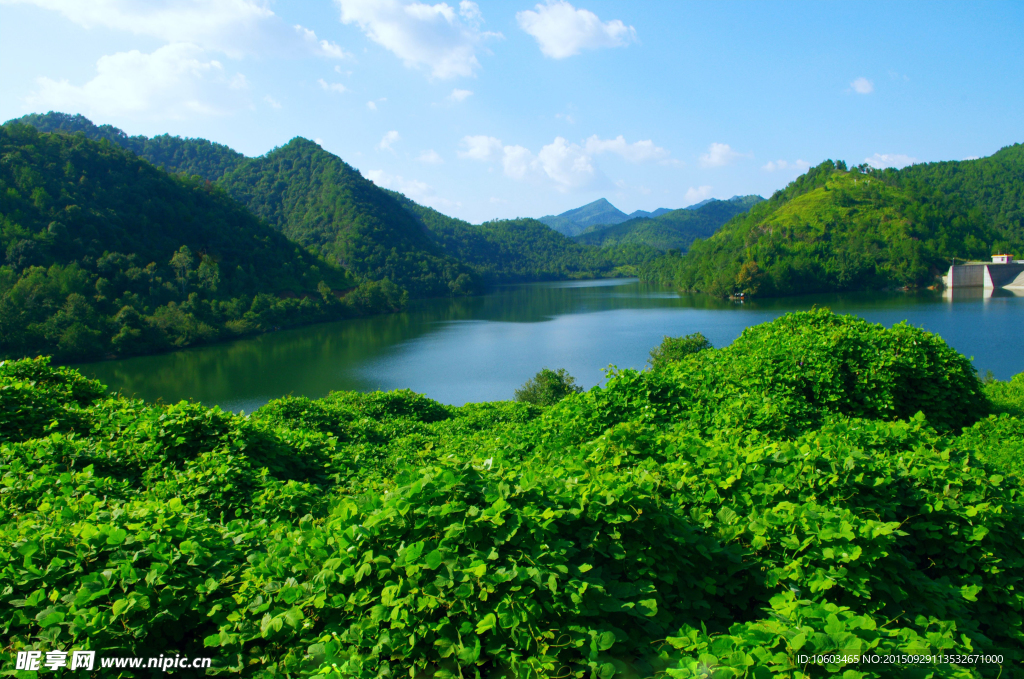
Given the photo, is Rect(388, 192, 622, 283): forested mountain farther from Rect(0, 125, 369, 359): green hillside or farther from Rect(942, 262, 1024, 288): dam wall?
Rect(942, 262, 1024, 288): dam wall

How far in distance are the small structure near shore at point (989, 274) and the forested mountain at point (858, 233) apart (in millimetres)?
5974

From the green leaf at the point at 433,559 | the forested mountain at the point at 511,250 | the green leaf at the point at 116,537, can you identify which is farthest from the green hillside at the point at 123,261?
the forested mountain at the point at 511,250

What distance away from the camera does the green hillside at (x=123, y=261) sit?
4003 centimetres

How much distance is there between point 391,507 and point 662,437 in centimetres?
284

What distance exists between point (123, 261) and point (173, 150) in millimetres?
80832

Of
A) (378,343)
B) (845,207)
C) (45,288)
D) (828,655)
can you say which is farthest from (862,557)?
(845,207)

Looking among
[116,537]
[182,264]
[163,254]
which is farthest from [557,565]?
[163,254]

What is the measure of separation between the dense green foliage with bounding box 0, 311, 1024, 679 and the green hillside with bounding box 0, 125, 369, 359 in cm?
4369

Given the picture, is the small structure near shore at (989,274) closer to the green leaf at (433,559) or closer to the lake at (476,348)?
the lake at (476,348)

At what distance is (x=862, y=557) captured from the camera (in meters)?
2.93

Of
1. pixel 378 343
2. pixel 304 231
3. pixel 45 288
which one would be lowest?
pixel 378 343

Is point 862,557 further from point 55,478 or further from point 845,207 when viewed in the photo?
point 845,207

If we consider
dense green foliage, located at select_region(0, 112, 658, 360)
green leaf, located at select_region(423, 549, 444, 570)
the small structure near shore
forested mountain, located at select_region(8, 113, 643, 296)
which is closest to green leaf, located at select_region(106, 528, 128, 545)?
green leaf, located at select_region(423, 549, 444, 570)

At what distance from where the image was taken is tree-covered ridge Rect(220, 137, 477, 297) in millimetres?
94875
